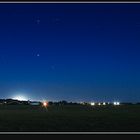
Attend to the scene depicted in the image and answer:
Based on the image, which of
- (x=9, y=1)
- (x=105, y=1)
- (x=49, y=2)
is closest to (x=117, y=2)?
(x=105, y=1)

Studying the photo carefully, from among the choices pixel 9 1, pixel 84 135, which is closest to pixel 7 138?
pixel 84 135

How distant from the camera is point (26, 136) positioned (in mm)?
15766

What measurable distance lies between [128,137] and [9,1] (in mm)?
7061

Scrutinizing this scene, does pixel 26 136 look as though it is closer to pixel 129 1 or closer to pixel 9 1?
pixel 9 1

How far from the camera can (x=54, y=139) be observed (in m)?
15.2

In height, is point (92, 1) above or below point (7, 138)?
above

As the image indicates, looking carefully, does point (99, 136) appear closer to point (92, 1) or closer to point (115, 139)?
point (115, 139)

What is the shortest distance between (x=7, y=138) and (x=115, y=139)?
4.16m

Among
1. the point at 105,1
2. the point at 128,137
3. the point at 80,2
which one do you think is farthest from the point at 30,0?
the point at 128,137

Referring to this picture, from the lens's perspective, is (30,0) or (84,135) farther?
(84,135)

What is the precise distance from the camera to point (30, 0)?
48.9 feet

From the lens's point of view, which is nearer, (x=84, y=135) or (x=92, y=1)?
(x=92, y=1)

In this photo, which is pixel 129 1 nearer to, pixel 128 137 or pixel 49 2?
pixel 49 2

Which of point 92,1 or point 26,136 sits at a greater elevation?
point 92,1
